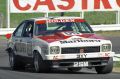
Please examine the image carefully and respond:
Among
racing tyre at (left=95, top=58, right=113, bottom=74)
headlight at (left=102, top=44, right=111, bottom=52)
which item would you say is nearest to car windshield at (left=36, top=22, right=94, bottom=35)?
headlight at (left=102, top=44, right=111, bottom=52)

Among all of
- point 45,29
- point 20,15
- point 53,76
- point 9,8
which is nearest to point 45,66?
point 53,76

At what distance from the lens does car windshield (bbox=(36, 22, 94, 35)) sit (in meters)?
16.8

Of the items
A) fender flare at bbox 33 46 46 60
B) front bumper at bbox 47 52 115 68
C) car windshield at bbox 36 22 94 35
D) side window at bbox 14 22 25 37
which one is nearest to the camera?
front bumper at bbox 47 52 115 68

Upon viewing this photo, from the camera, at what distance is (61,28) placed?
16.9 metres

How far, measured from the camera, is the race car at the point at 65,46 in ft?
50.8

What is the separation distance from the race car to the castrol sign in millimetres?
19374

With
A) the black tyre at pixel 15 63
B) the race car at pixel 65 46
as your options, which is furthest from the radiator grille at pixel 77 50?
the black tyre at pixel 15 63

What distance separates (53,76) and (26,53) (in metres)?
2.15

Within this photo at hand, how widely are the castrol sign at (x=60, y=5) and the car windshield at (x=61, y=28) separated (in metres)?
19.6

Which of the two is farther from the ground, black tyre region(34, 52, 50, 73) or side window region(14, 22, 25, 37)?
side window region(14, 22, 25, 37)

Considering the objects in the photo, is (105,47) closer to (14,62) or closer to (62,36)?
(62,36)

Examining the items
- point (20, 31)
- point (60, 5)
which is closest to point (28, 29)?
point (20, 31)

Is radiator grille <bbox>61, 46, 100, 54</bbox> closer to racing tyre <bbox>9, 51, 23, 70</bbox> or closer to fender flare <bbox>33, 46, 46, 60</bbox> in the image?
fender flare <bbox>33, 46, 46, 60</bbox>

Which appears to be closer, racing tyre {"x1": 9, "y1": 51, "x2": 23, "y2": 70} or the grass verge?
racing tyre {"x1": 9, "y1": 51, "x2": 23, "y2": 70}
